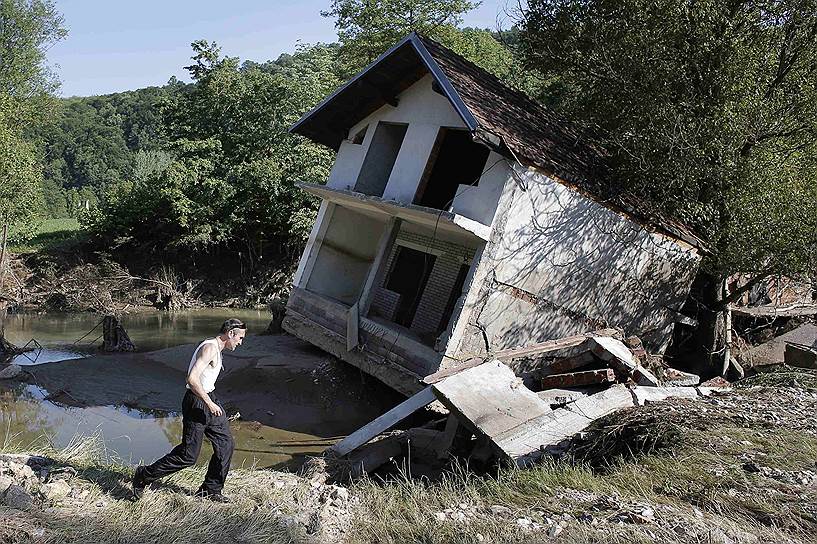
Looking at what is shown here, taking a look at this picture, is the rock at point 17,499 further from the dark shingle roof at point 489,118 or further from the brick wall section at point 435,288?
the brick wall section at point 435,288

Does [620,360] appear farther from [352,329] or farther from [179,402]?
[179,402]

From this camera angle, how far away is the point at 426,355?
1302cm

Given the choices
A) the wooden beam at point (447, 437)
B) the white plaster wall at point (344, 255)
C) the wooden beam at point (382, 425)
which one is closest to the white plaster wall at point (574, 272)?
the wooden beam at point (447, 437)

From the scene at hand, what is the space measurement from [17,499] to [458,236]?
9892 mm

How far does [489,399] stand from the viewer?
1002cm

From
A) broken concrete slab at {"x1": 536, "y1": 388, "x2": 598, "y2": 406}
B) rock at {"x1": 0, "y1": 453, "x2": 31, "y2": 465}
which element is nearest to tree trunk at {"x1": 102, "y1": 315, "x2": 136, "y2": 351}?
rock at {"x1": 0, "y1": 453, "x2": 31, "y2": 465}

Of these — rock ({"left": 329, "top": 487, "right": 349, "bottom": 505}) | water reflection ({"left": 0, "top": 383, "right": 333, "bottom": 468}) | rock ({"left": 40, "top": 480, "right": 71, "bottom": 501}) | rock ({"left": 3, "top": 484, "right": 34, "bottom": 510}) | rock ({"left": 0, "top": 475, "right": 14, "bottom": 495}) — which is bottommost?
water reflection ({"left": 0, "top": 383, "right": 333, "bottom": 468})

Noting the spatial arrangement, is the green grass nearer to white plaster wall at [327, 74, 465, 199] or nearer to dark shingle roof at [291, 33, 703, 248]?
dark shingle roof at [291, 33, 703, 248]

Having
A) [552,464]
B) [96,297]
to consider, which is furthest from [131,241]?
[552,464]

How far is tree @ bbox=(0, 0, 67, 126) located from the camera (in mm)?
35562

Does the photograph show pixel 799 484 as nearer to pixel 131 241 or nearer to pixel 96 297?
pixel 96 297

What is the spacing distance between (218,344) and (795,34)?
1226 centimetres

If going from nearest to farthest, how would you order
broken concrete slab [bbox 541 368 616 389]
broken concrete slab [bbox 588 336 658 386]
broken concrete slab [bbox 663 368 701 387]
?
1. broken concrete slab [bbox 541 368 616 389]
2. broken concrete slab [bbox 588 336 658 386]
3. broken concrete slab [bbox 663 368 701 387]

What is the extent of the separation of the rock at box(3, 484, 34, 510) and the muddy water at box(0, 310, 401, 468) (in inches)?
91.3
